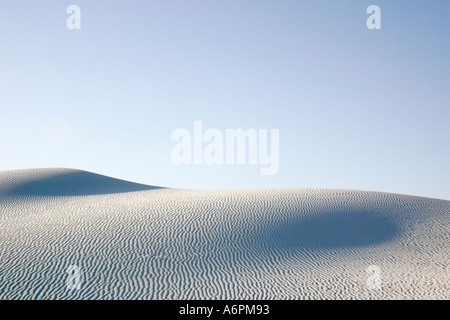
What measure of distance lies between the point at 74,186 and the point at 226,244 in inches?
685

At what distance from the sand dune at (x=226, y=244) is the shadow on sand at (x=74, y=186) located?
953 mm

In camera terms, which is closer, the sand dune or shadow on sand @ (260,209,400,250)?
the sand dune

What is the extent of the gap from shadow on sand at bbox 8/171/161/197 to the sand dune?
0.95 meters

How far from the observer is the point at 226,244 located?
19.2 meters

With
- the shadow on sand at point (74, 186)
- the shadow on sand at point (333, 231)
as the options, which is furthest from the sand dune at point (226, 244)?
the shadow on sand at point (74, 186)

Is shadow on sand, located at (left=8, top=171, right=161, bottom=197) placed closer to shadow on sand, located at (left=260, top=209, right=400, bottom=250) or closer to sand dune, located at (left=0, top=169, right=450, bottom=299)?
sand dune, located at (left=0, top=169, right=450, bottom=299)

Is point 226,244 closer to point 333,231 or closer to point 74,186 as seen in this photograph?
point 333,231

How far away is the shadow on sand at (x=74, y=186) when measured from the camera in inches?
1183

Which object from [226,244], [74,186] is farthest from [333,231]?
[74,186]

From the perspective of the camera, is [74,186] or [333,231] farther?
[74,186]

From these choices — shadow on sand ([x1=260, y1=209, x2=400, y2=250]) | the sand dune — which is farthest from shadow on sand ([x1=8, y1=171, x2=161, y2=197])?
shadow on sand ([x1=260, y1=209, x2=400, y2=250])

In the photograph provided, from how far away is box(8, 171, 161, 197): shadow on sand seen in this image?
3005cm
